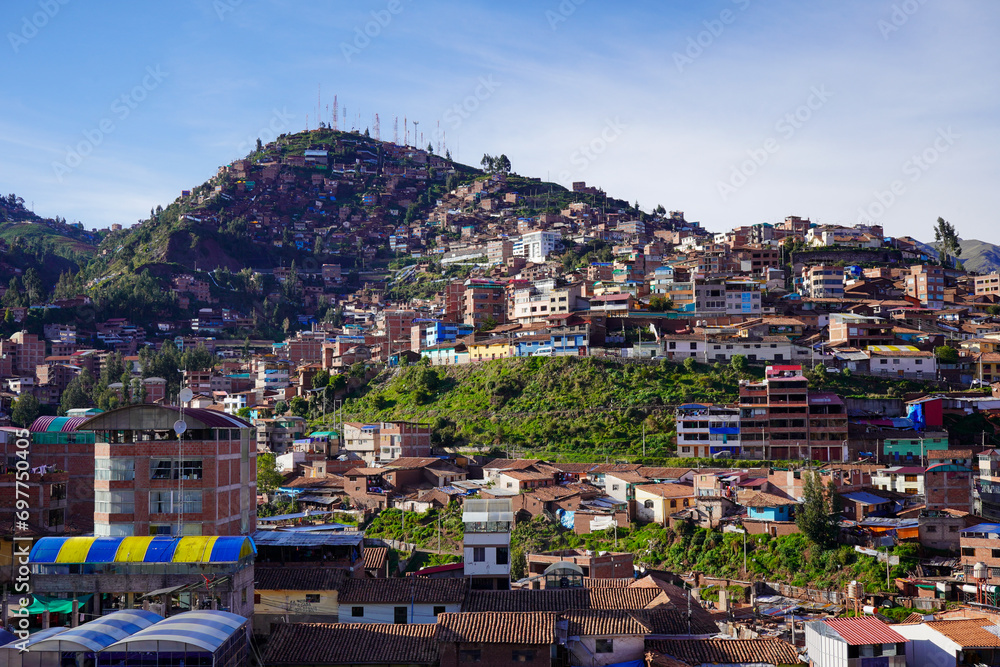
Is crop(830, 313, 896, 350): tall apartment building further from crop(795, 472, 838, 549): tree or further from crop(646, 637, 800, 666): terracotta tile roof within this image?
crop(646, 637, 800, 666): terracotta tile roof

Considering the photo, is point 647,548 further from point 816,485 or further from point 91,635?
point 91,635

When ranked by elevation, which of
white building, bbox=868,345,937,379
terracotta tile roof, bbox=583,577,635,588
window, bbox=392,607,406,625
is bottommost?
terracotta tile roof, bbox=583,577,635,588

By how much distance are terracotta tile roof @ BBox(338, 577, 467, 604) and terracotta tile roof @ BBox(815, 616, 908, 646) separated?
859 cm

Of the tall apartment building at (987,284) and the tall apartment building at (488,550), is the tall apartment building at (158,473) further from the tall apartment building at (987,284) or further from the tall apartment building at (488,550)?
the tall apartment building at (987,284)

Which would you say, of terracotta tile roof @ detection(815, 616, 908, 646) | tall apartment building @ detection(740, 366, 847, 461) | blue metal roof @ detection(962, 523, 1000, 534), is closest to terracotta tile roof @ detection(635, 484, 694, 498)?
tall apartment building @ detection(740, 366, 847, 461)

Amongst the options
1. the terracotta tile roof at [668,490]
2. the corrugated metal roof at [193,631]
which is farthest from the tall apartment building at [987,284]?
the corrugated metal roof at [193,631]

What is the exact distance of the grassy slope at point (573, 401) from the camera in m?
52.0

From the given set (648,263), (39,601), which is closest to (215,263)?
(648,263)

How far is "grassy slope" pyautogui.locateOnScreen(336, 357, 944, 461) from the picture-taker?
51969 mm

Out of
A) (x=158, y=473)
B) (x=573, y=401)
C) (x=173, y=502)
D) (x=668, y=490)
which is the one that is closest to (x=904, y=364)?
(x=573, y=401)

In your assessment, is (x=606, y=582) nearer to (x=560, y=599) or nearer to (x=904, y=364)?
(x=560, y=599)

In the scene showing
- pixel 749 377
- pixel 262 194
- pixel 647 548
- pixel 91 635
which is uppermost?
pixel 262 194

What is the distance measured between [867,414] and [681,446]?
402 inches

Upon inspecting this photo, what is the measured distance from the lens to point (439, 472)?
48.2 metres
